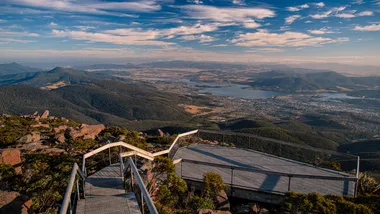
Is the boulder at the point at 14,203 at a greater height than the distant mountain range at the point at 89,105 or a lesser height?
greater

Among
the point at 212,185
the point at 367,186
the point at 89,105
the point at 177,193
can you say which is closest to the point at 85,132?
the point at 177,193

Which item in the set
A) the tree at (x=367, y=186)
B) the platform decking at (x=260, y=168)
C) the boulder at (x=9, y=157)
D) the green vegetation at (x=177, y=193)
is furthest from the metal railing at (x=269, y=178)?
the boulder at (x=9, y=157)

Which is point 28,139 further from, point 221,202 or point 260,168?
point 260,168

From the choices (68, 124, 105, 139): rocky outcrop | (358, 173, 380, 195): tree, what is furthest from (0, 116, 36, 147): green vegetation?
(358, 173, 380, 195): tree

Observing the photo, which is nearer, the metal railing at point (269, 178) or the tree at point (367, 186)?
the metal railing at point (269, 178)

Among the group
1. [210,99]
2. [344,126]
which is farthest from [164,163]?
[210,99]

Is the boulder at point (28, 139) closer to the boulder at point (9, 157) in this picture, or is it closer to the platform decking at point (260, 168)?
the boulder at point (9, 157)
